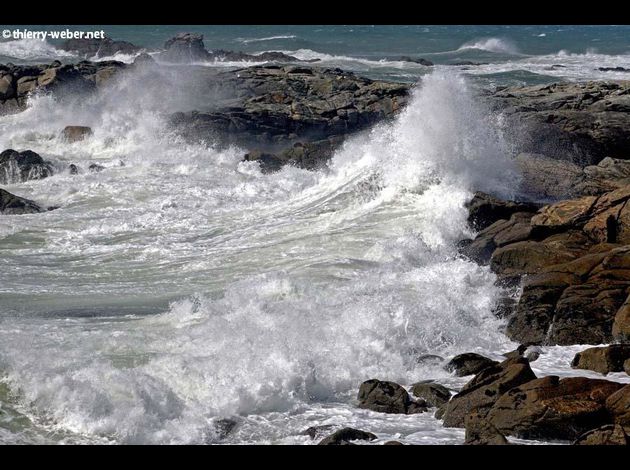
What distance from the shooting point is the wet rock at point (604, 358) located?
31.0 ft

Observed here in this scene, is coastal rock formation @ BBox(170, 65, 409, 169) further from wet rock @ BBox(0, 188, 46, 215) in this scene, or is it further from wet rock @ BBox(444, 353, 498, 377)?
wet rock @ BBox(444, 353, 498, 377)

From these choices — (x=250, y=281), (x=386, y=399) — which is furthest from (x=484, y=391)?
(x=250, y=281)

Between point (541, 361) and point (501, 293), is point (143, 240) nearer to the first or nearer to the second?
point (501, 293)

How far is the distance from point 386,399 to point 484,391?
1155 mm

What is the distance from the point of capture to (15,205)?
1758cm

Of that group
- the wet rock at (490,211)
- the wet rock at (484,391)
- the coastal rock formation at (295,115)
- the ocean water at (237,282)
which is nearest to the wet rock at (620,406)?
the wet rock at (484,391)

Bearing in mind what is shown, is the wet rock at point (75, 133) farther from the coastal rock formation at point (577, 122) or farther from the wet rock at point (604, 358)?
the wet rock at point (604, 358)

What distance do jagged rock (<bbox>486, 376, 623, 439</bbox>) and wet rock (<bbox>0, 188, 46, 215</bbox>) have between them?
487 inches

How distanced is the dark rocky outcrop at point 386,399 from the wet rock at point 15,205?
10626mm

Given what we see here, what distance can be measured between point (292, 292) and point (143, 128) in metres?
14.0

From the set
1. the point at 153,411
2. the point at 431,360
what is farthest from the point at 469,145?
the point at 153,411

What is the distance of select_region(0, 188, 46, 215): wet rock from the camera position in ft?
57.3

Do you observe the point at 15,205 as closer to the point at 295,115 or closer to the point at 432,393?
the point at 295,115

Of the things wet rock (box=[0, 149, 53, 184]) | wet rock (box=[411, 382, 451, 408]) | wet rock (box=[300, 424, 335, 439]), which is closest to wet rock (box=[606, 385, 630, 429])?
wet rock (box=[411, 382, 451, 408])
